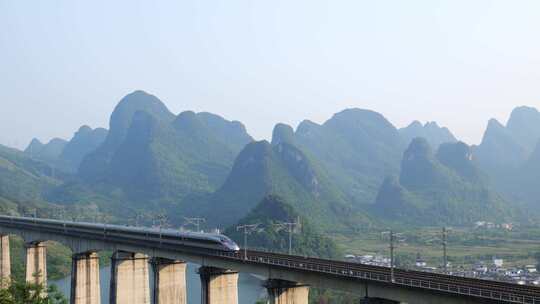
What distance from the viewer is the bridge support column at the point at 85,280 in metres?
77.3

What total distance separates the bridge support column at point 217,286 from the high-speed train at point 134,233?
2819mm

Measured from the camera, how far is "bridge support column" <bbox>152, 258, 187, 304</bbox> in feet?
214

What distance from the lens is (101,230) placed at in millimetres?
85625

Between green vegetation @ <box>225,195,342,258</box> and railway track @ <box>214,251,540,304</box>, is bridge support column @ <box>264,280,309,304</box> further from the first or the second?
green vegetation @ <box>225,195,342,258</box>

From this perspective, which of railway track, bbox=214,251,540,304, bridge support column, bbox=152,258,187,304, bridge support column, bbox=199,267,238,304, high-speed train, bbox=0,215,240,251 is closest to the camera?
railway track, bbox=214,251,540,304

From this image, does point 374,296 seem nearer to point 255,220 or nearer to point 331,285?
point 331,285

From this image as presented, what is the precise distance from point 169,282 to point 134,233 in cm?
1476

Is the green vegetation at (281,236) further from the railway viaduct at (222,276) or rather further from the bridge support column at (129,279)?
the bridge support column at (129,279)

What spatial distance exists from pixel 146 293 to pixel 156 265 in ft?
22.2

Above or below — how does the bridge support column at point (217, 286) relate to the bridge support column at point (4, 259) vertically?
below

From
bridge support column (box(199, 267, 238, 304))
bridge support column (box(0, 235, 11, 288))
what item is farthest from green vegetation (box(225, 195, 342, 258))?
bridge support column (box(199, 267, 238, 304))

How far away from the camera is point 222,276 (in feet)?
200

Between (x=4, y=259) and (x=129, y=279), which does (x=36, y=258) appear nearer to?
(x=4, y=259)

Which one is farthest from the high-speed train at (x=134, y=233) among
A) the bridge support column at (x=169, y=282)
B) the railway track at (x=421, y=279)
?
the railway track at (x=421, y=279)
